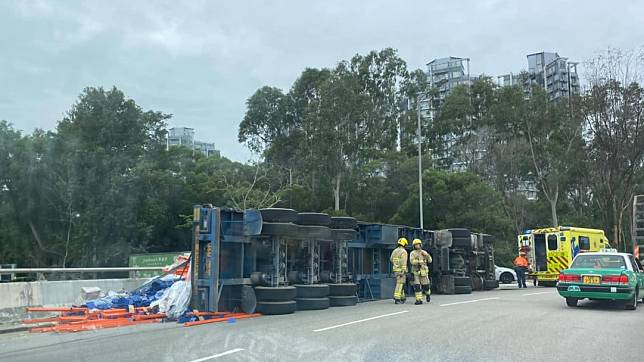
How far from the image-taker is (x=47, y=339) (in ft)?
34.5

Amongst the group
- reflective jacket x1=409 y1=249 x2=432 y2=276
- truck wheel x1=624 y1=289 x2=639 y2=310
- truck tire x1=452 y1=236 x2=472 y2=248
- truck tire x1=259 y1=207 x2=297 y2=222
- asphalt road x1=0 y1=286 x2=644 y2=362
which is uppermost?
truck tire x1=259 y1=207 x2=297 y2=222

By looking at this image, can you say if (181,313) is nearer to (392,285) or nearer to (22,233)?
(392,285)

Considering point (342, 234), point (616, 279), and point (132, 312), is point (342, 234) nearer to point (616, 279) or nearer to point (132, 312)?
point (132, 312)

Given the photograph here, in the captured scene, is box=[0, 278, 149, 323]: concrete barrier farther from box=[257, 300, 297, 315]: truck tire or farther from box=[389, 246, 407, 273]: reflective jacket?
box=[389, 246, 407, 273]: reflective jacket

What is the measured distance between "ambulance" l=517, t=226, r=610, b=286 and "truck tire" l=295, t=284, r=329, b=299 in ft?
53.9

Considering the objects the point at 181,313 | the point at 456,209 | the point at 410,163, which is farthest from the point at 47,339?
the point at 410,163

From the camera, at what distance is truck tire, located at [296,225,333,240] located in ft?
49.0

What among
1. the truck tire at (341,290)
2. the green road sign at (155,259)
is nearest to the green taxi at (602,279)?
the truck tire at (341,290)

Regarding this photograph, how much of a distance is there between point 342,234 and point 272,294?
11.3ft

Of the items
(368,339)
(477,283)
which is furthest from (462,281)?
(368,339)

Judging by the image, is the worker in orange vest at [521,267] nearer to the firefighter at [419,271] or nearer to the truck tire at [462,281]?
the truck tire at [462,281]

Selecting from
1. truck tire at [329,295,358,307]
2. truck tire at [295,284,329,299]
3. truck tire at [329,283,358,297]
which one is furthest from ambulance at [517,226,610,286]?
truck tire at [295,284,329,299]

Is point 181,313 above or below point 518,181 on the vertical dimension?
below

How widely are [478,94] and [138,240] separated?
35.3 meters
